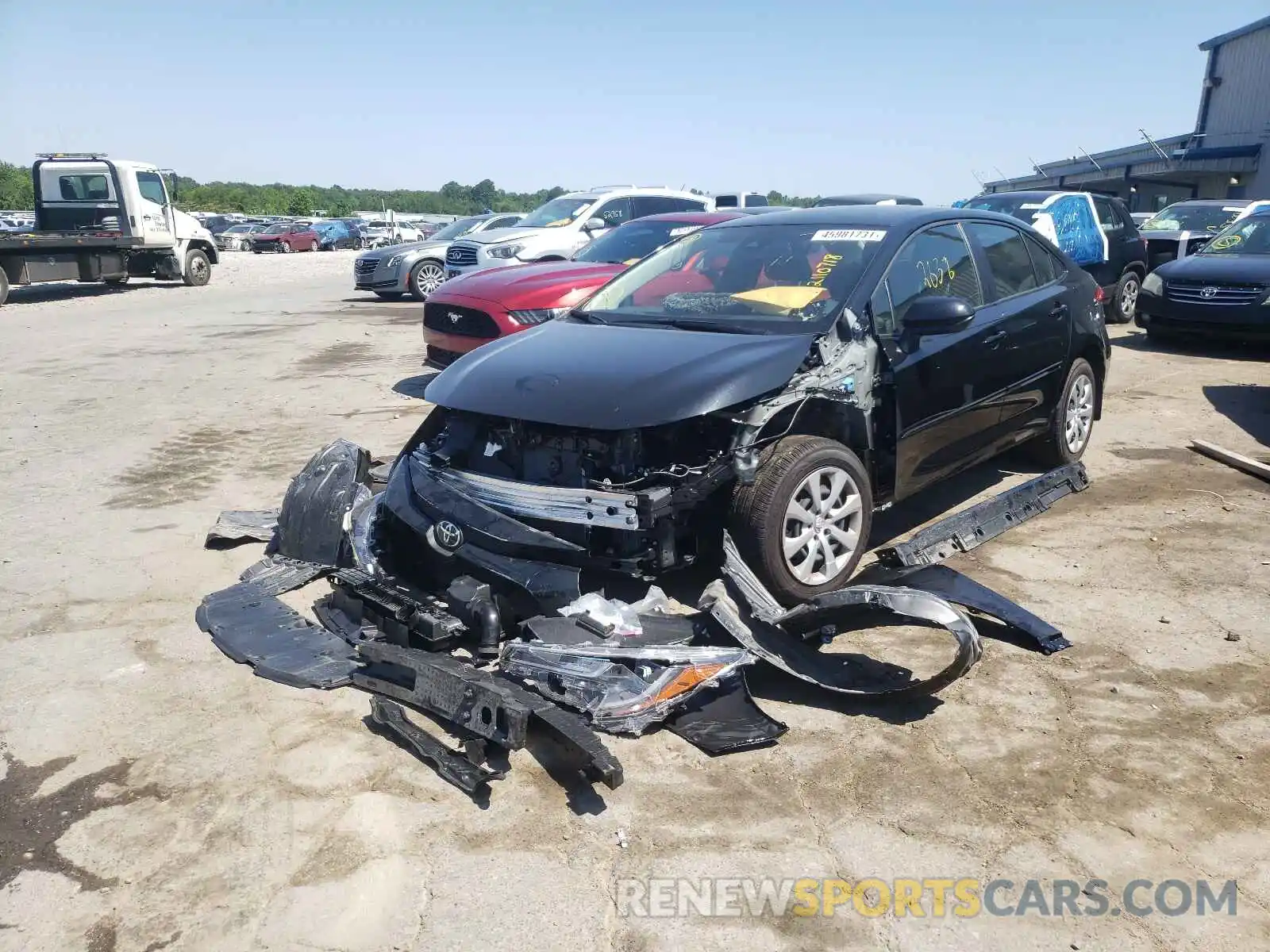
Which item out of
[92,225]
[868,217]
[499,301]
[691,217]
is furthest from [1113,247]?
[92,225]

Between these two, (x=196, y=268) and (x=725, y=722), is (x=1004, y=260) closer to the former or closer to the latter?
(x=725, y=722)

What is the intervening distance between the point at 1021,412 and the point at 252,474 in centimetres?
502

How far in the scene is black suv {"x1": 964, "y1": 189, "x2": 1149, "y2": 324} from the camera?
40.1ft

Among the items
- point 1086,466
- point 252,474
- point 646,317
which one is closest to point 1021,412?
point 1086,466

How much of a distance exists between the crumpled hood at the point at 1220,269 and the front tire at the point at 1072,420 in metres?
5.33

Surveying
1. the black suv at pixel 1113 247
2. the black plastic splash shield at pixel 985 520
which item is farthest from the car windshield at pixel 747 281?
the black suv at pixel 1113 247

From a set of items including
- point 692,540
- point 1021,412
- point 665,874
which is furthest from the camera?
point 1021,412

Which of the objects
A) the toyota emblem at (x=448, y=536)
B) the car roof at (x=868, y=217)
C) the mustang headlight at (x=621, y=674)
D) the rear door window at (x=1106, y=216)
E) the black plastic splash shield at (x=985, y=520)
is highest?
the rear door window at (x=1106, y=216)

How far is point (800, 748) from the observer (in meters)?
3.31

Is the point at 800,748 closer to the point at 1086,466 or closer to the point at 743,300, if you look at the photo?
the point at 743,300

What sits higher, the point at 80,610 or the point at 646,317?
the point at 646,317

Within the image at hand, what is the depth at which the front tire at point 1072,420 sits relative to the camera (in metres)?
6.05

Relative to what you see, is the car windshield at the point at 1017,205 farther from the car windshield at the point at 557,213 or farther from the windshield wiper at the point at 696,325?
the windshield wiper at the point at 696,325

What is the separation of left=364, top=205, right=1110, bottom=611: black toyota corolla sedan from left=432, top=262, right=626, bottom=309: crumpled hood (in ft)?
8.64
